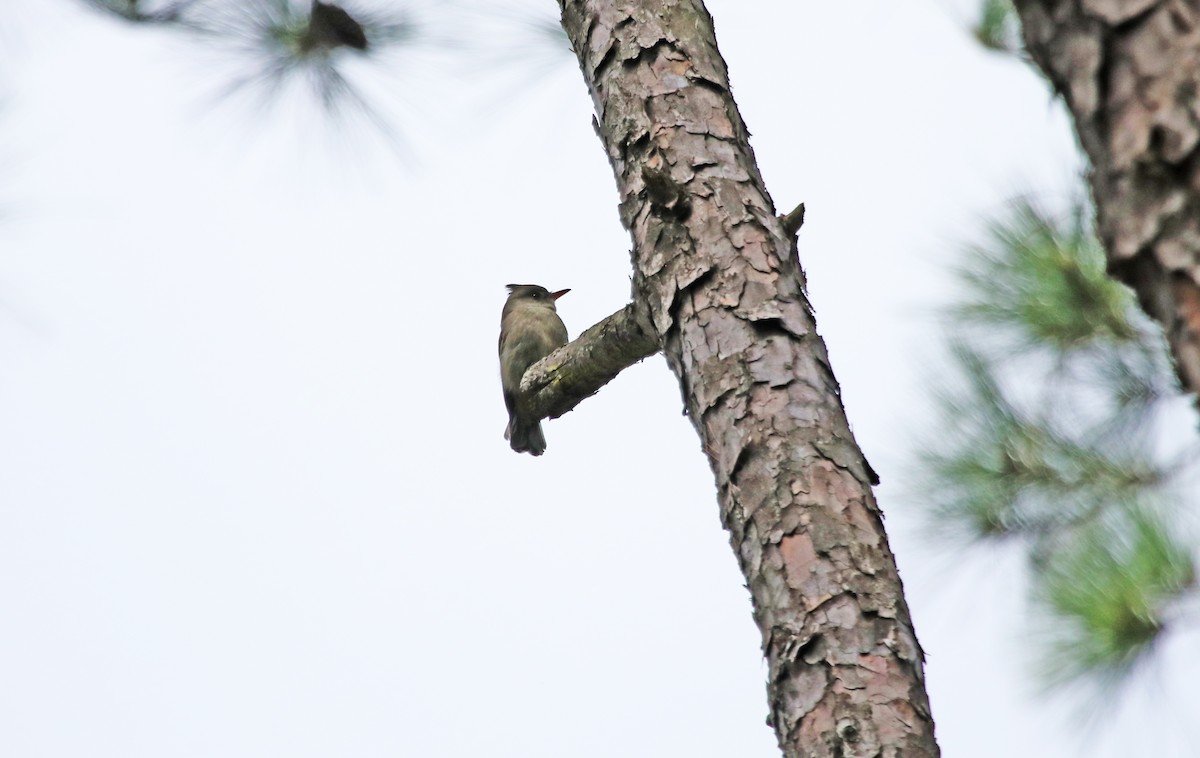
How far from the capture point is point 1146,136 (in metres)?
0.93

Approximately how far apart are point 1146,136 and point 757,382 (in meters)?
1.18

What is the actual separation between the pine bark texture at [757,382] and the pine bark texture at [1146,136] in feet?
2.96

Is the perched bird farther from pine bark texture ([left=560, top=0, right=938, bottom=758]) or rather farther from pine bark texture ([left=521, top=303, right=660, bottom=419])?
pine bark texture ([left=560, top=0, right=938, bottom=758])

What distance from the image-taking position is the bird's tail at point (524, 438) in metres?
4.77

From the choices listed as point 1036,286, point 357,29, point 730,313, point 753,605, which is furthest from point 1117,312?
point 357,29

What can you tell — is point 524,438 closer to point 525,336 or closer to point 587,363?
point 525,336

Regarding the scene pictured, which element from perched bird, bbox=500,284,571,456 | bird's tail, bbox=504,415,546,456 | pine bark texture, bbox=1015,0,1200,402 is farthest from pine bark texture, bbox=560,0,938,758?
perched bird, bbox=500,284,571,456

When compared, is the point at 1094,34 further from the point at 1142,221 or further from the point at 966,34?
A: the point at 966,34

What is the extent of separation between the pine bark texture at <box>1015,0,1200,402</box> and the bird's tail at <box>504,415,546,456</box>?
3777 millimetres

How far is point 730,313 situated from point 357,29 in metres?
2.48

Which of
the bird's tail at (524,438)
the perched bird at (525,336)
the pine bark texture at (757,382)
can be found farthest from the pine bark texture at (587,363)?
the perched bird at (525,336)

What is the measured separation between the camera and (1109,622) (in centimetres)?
279

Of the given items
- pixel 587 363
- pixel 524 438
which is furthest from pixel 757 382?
pixel 524 438

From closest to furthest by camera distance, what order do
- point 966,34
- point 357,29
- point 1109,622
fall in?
point 1109,622 → point 966,34 → point 357,29
